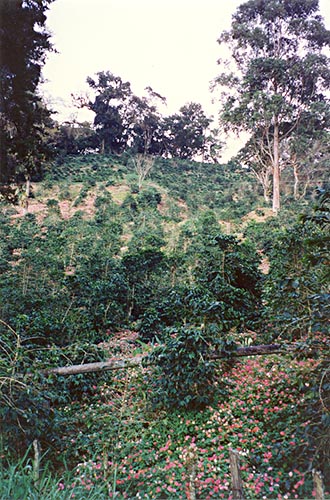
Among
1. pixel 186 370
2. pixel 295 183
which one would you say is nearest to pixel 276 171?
pixel 295 183

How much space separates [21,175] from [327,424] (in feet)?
15.9

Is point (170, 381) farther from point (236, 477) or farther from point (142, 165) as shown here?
point (142, 165)

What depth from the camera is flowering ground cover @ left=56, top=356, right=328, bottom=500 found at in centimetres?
167

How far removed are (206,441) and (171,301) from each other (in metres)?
1.86

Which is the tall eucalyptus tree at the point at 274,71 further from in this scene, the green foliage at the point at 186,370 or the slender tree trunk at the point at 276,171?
the green foliage at the point at 186,370

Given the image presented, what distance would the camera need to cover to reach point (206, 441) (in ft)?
6.68

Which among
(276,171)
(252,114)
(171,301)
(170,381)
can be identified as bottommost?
(170,381)

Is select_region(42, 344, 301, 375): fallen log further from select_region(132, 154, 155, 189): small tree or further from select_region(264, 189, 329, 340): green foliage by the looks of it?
select_region(132, 154, 155, 189): small tree

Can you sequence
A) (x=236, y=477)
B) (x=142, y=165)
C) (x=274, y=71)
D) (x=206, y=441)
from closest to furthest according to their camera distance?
(x=236, y=477) → (x=206, y=441) → (x=274, y=71) → (x=142, y=165)

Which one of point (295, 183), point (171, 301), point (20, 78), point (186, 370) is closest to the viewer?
point (186, 370)

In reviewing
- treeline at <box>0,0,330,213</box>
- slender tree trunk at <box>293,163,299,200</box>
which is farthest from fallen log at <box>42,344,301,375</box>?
slender tree trunk at <box>293,163,299,200</box>

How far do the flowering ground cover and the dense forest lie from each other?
0.01m

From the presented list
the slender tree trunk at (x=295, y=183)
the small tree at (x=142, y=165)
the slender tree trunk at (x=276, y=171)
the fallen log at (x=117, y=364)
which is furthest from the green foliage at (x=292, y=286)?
the small tree at (x=142, y=165)

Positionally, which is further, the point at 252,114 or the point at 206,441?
the point at 252,114
